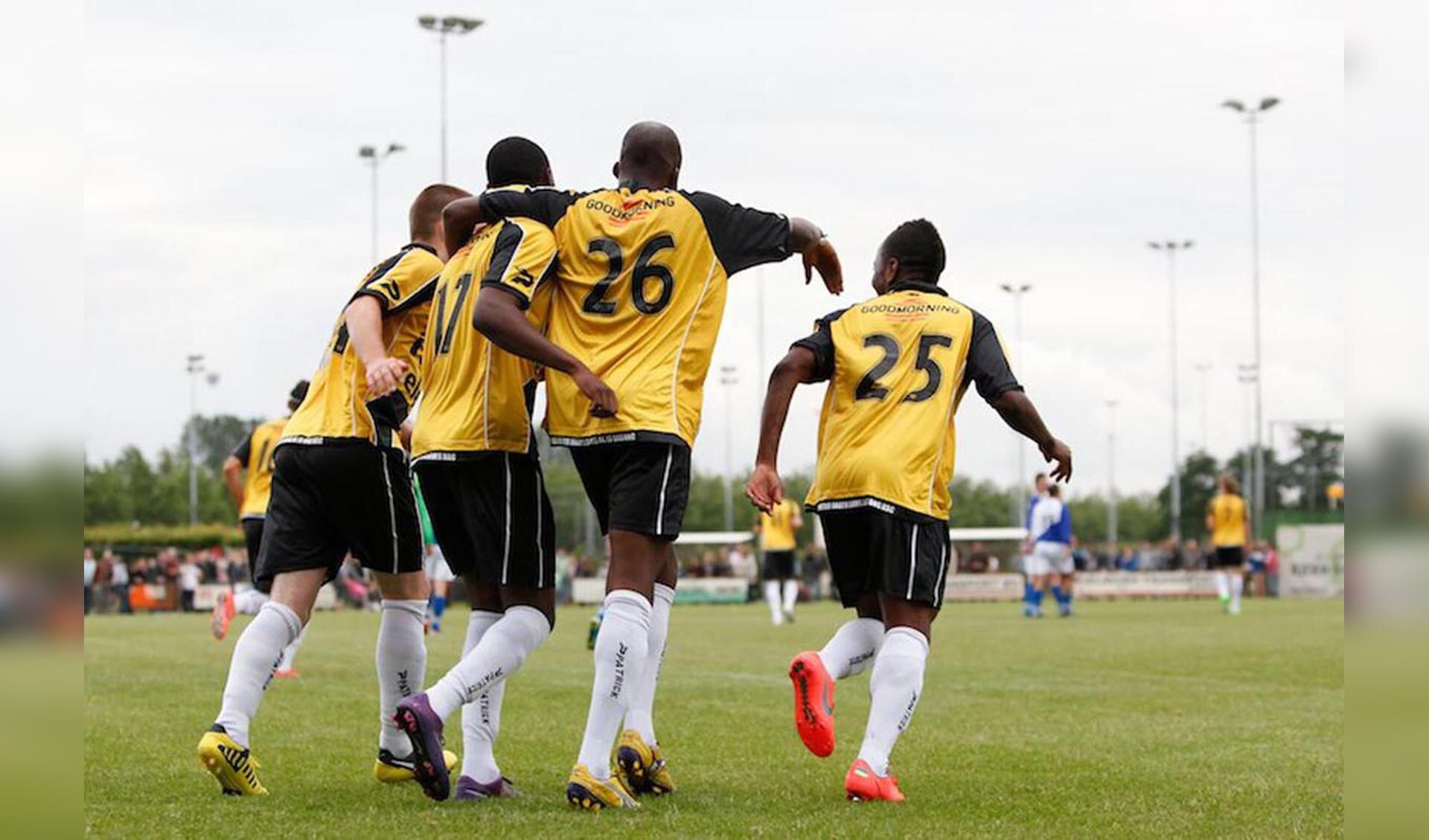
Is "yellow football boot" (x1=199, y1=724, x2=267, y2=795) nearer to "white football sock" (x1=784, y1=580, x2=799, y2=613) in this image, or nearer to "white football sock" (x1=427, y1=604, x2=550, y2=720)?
"white football sock" (x1=427, y1=604, x2=550, y2=720)

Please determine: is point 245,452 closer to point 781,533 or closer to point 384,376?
point 384,376

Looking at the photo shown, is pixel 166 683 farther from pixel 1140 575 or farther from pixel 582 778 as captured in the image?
Result: pixel 1140 575

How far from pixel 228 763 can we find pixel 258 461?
8808 millimetres

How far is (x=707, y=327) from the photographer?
631cm

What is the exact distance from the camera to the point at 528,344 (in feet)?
19.1

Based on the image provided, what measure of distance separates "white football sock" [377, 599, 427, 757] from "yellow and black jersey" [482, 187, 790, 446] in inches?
50.3

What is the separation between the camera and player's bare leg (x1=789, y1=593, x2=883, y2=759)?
20.9 feet

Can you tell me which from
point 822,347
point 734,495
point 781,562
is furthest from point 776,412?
point 734,495

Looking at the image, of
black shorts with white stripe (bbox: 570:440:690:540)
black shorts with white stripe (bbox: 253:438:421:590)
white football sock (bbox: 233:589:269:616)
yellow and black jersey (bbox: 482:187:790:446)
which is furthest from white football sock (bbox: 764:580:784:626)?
black shorts with white stripe (bbox: 570:440:690:540)

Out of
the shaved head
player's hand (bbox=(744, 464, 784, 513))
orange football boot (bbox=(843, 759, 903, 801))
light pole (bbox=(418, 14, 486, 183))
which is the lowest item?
orange football boot (bbox=(843, 759, 903, 801))

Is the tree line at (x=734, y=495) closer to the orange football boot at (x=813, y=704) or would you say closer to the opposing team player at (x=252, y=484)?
the opposing team player at (x=252, y=484)

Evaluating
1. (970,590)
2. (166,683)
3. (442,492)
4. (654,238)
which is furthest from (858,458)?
(970,590)

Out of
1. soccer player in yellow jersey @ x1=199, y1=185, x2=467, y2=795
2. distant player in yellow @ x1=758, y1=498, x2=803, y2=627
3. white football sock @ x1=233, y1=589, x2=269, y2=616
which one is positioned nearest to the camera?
soccer player in yellow jersey @ x1=199, y1=185, x2=467, y2=795

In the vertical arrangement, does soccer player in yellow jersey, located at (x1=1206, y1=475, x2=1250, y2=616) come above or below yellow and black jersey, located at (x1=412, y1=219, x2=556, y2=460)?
below
